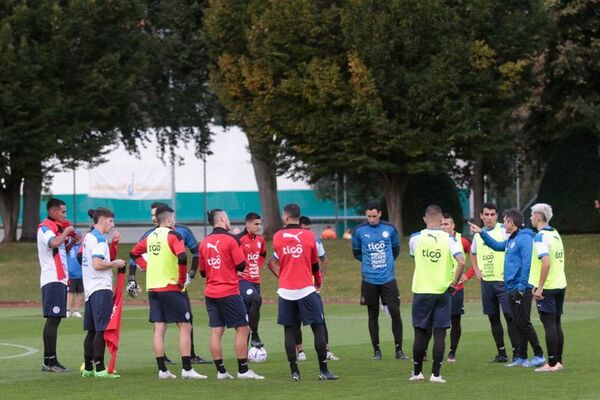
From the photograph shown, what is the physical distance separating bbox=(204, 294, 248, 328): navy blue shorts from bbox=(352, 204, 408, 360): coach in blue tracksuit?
3.28 meters

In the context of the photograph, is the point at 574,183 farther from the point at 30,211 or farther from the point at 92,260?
the point at 92,260

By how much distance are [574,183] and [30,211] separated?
22.2m

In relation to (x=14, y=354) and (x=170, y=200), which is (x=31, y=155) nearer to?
(x=170, y=200)

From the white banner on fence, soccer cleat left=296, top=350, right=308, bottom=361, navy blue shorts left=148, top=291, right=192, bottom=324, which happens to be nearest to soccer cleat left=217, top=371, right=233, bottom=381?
navy blue shorts left=148, top=291, right=192, bottom=324

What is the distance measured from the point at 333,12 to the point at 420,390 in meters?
32.2

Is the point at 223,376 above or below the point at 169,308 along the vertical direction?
below

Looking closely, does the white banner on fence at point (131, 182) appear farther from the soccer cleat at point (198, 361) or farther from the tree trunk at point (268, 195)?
the soccer cleat at point (198, 361)

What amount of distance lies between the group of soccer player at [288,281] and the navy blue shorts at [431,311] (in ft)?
0.04

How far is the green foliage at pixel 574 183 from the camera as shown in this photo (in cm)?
4856

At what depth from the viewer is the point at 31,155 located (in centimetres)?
4662

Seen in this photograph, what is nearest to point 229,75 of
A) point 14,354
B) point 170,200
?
point 170,200

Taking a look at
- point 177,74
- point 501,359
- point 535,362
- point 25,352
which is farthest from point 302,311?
point 177,74

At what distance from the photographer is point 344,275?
40.6 metres

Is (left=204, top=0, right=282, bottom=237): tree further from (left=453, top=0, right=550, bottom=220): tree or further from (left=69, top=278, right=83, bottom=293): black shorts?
(left=69, top=278, right=83, bottom=293): black shorts
